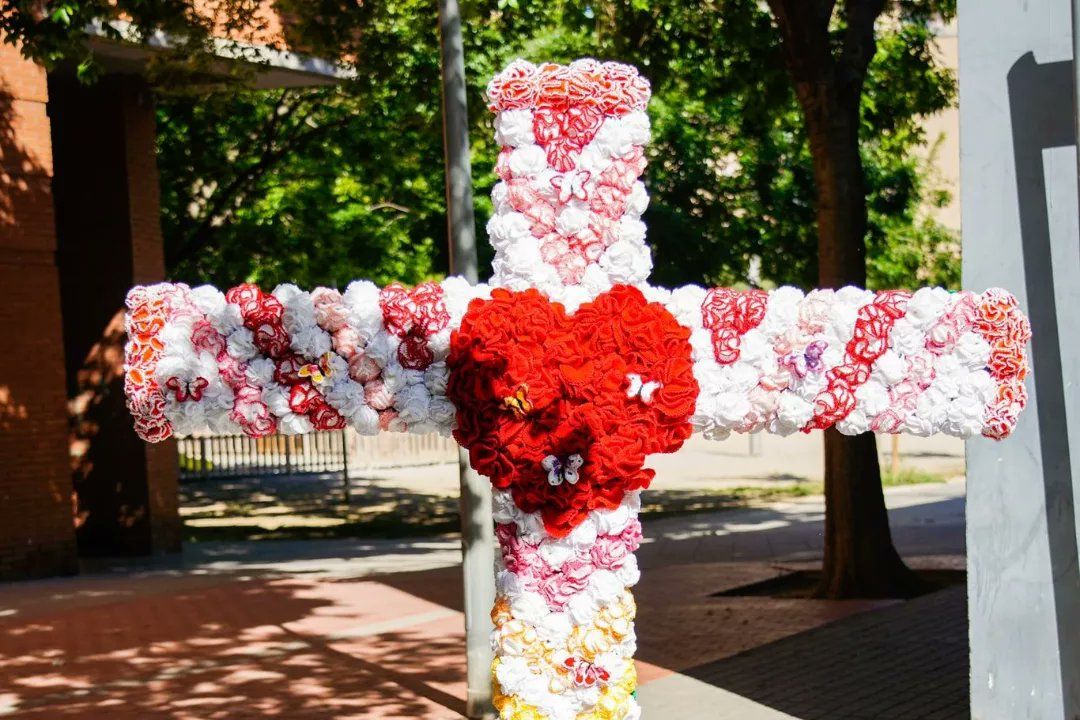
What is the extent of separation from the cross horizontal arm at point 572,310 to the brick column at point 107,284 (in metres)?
13.4

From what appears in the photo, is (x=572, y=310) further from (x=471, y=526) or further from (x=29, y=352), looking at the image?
(x=29, y=352)

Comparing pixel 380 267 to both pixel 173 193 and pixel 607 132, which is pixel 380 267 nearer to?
pixel 173 193

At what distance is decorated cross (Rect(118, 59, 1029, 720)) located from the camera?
4.20 metres

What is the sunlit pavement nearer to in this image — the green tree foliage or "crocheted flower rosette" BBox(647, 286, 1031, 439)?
"crocheted flower rosette" BBox(647, 286, 1031, 439)

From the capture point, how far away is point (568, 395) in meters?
4.18

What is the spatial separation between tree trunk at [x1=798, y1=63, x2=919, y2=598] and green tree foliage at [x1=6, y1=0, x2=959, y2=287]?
370 cm

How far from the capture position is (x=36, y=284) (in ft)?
49.6

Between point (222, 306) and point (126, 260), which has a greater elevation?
point (126, 260)

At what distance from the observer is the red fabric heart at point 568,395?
418 centimetres

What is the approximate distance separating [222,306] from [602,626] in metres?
1.55

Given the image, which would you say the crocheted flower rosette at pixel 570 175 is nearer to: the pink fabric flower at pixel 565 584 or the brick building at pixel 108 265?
the pink fabric flower at pixel 565 584

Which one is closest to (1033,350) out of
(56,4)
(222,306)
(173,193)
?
(222,306)

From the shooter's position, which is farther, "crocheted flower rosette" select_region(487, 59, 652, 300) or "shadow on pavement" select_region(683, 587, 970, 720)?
"shadow on pavement" select_region(683, 587, 970, 720)

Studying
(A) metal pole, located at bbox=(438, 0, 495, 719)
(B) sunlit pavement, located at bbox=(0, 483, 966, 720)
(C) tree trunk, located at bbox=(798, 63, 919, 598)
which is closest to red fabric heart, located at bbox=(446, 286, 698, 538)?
(A) metal pole, located at bbox=(438, 0, 495, 719)
